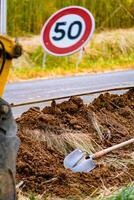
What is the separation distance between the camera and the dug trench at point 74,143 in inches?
266

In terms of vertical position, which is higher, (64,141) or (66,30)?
(64,141)

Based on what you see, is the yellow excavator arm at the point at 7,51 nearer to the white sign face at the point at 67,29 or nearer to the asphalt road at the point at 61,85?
the asphalt road at the point at 61,85

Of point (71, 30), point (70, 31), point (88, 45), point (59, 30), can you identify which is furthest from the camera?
point (88, 45)

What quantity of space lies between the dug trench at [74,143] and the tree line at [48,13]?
15887 millimetres

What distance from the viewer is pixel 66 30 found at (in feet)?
65.2

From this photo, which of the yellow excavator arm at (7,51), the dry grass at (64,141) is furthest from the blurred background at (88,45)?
the yellow excavator arm at (7,51)

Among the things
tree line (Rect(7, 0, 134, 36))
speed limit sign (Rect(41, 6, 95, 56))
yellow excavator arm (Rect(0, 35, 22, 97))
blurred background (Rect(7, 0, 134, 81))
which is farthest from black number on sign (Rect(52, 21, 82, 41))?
yellow excavator arm (Rect(0, 35, 22, 97))

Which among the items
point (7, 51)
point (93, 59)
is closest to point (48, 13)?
point (93, 59)

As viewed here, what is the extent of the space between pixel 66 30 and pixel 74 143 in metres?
12.4

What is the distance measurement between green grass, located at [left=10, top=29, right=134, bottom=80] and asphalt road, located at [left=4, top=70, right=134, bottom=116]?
84 cm

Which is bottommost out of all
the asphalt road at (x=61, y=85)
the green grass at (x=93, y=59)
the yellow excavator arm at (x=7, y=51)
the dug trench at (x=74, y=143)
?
the green grass at (x=93, y=59)

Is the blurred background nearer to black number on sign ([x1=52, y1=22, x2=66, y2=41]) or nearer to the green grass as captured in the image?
the green grass

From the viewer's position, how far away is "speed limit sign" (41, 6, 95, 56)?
1906 cm

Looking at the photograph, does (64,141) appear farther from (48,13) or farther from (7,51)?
(48,13)
